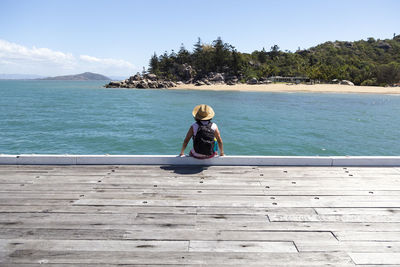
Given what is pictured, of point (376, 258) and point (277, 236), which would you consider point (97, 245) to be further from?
point (376, 258)

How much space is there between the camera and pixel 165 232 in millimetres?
3168

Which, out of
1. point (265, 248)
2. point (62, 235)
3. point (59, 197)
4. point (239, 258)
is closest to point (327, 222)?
A: point (265, 248)

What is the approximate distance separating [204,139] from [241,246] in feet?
8.58

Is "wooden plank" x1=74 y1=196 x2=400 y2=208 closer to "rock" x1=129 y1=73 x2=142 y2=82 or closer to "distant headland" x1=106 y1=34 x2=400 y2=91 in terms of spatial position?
"distant headland" x1=106 y1=34 x2=400 y2=91

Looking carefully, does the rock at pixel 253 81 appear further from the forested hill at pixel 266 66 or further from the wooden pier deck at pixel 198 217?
the wooden pier deck at pixel 198 217

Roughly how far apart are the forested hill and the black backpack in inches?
3565

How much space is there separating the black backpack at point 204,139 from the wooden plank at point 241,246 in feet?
8.20

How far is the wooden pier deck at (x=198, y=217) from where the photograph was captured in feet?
9.09

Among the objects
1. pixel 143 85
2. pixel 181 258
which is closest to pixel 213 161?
pixel 181 258

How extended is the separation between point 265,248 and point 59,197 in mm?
3016

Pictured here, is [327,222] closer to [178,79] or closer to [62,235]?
[62,235]

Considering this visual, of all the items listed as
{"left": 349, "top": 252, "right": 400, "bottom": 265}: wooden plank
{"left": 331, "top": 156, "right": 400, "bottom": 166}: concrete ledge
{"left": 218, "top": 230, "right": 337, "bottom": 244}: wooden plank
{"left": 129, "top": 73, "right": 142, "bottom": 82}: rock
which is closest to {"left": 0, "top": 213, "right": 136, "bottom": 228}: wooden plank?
{"left": 218, "top": 230, "right": 337, "bottom": 244}: wooden plank

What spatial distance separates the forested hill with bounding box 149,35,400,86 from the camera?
84.7m

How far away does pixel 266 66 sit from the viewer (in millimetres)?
Answer: 103688
